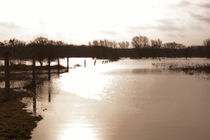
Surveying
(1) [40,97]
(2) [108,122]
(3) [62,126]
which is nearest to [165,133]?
(2) [108,122]

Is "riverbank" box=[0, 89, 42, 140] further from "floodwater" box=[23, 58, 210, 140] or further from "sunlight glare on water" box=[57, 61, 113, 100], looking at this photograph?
"sunlight glare on water" box=[57, 61, 113, 100]

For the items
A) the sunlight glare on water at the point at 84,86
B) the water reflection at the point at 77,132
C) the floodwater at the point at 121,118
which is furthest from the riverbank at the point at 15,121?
the sunlight glare on water at the point at 84,86

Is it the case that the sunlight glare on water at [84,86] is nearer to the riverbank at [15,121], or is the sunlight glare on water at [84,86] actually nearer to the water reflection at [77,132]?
the riverbank at [15,121]

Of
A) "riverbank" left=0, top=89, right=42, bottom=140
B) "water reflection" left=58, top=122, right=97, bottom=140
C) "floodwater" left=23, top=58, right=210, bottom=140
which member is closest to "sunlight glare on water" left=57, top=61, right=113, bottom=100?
"floodwater" left=23, top=58, right=210, bottom=140

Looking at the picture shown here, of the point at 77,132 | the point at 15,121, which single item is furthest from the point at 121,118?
the point at 15,121

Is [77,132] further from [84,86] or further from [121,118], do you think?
[84,86]

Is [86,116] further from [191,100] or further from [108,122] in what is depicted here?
[191,100]

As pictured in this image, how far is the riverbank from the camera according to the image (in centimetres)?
1346

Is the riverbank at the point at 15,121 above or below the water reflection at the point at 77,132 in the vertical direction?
above

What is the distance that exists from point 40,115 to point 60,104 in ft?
15.1

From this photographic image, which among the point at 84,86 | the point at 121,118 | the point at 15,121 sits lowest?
the point at 121,118

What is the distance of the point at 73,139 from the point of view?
13180 mm

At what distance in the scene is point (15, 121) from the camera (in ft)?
51.7

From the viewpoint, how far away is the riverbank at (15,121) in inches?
530
